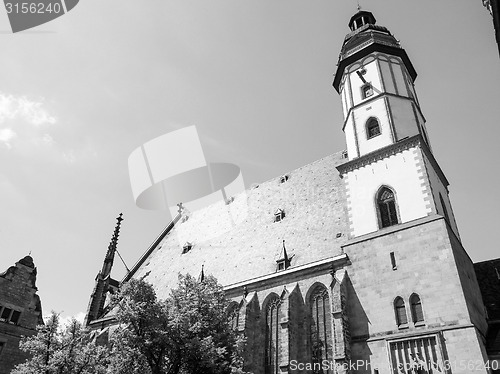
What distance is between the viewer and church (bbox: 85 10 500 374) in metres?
15.2

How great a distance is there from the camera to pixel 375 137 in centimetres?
2150

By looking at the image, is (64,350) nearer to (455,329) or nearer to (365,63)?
(455,329)

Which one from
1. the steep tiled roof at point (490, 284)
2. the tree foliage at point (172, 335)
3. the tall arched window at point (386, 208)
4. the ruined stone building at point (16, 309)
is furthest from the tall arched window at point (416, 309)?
the ruined stone building at point (16, 309)

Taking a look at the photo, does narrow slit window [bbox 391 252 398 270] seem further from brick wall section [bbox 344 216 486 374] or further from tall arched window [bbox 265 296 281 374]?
tall arched window [bbox 265 296 281 374]

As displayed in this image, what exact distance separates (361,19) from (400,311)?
2130cm

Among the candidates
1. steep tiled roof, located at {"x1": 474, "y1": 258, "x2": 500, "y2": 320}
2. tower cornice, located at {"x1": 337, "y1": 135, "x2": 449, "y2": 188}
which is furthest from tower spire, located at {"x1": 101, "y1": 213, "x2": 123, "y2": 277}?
steep tiled roof, located at {"x1": 474, "y1": 258, "x2": 500, "y2": 320}

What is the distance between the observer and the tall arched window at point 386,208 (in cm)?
1862

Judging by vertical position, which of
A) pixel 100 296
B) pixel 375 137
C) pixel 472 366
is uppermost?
pixel 375 137

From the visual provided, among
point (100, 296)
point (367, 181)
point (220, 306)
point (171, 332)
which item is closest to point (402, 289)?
point (367, 181)

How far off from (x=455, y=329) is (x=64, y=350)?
49.1 feet

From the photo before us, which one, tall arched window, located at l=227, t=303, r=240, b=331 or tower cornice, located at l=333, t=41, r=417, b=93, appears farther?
tower cornice, located at l=333, t=41, r=417, b=93

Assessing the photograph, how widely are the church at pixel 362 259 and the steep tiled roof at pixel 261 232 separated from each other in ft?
0.29

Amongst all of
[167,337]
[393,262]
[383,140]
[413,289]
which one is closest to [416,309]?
[413,289]

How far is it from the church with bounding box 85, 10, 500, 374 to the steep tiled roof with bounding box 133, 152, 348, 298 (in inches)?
3.5
